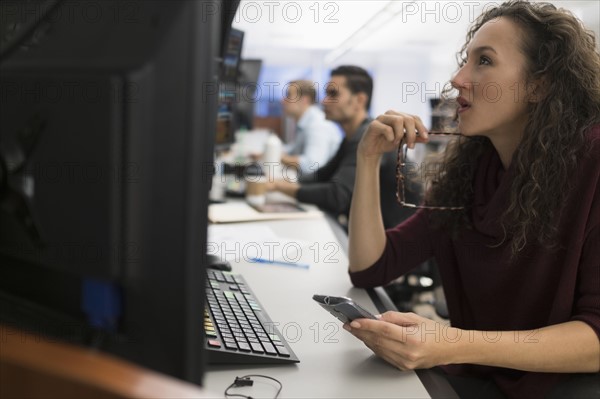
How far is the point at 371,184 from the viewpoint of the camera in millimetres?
1389

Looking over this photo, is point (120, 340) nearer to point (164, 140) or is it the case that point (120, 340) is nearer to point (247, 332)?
point (164, 140)

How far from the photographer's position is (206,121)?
43cm

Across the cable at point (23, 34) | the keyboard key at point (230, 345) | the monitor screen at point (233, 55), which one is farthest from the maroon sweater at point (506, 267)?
the monitor screen at point (233, 55)

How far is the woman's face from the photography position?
1.20 metres

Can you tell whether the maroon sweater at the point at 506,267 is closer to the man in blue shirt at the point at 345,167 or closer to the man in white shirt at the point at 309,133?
the man in blue shirt at the point at 345,167

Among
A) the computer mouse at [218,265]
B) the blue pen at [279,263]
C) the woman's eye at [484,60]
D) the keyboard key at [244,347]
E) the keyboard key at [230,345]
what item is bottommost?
the blue pen at [279,263]

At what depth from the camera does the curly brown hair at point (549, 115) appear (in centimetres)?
108

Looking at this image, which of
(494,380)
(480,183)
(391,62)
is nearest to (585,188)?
(480,183)

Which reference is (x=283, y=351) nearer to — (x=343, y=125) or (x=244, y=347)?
(x=244, y=347)

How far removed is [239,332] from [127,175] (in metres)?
0.55

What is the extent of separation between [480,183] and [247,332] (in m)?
0.69

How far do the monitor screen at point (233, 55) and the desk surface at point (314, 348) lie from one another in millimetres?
950

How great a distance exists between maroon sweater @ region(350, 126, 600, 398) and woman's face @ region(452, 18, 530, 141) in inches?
4.5

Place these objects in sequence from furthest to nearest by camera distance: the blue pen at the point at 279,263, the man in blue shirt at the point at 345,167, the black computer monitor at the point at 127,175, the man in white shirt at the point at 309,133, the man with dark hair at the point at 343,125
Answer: the man in white shirt at the point at 309,133, the man with dark hair at the point at 343,125, the man in blue shirt at the point at 345,167, the blue pen at the point at 279,263, the black computer monitor at the point at 127,175
